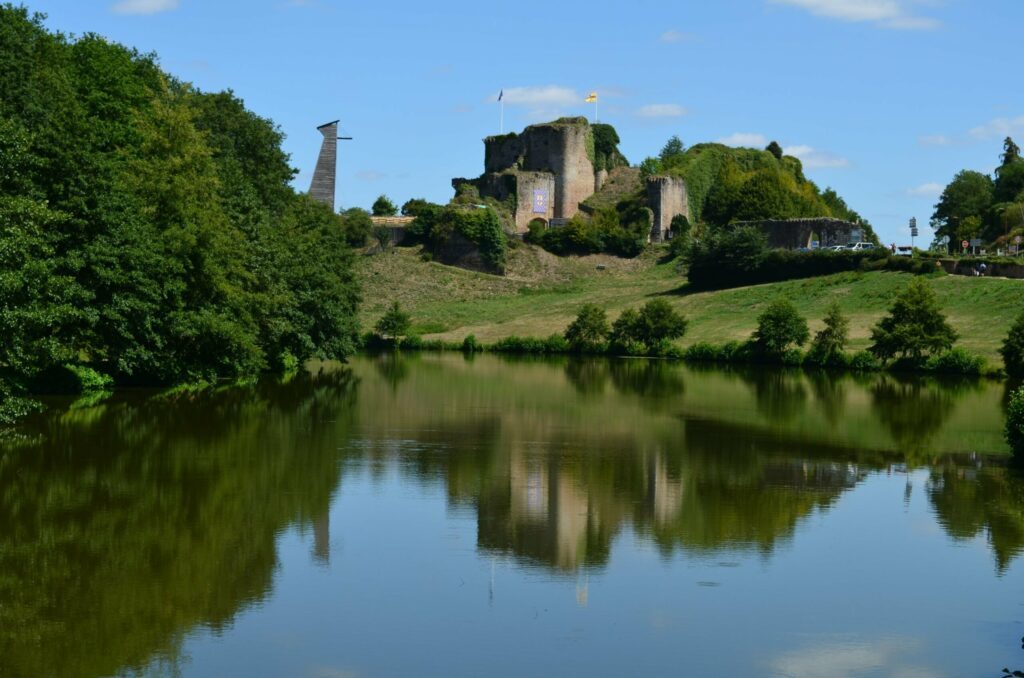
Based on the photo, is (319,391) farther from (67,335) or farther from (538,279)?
(538,279)

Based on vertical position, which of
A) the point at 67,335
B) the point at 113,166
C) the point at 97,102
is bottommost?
the point at 67,335

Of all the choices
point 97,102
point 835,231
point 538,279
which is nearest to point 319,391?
point 97,102

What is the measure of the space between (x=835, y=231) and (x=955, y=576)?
3345 inches

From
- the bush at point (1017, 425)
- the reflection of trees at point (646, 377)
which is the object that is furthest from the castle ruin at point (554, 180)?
the bush at point (1017, 425)

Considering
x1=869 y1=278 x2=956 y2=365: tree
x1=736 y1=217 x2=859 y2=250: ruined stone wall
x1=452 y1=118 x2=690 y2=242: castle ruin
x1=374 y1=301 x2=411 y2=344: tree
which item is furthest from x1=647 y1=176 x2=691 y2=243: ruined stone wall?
x1=869 y1=278 x2=956 y2=365: tree

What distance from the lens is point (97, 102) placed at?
5066 centimetres

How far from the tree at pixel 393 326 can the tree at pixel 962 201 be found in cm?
5315

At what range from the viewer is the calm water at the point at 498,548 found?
13.5 m

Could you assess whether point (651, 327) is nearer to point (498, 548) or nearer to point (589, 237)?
point (589, 237)

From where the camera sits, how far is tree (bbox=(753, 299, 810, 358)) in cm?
6769

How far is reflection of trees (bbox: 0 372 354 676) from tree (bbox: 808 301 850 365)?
123 ft

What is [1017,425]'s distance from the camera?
27.2 meters

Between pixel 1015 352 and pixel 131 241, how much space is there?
3594 cm

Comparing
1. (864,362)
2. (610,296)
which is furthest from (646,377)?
(610,296)
